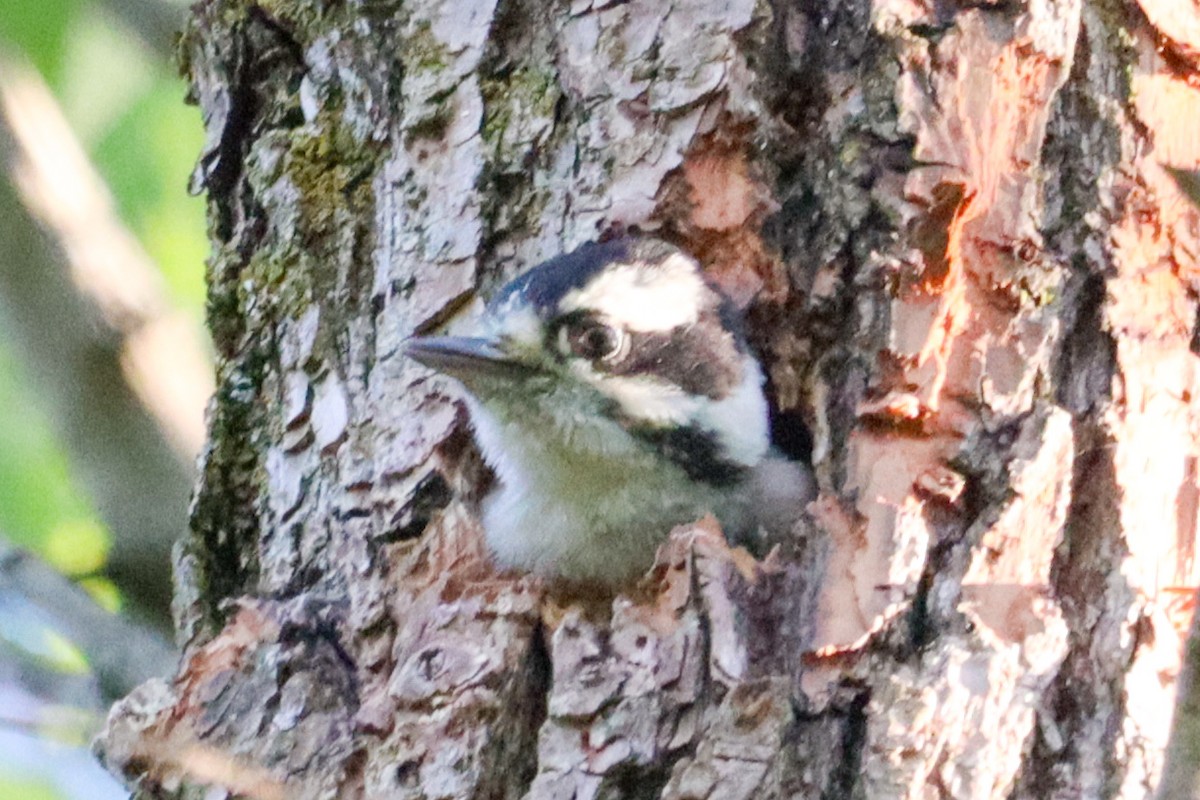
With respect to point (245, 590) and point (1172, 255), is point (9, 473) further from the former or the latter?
point (1172, 255)

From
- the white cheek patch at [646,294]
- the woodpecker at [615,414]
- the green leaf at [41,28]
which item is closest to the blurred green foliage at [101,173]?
the green leaf at [41,28]

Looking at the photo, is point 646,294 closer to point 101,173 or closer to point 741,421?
point 741,421

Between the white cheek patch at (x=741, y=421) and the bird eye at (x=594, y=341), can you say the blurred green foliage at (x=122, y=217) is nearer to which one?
the bird eye at (x=594, y=341)

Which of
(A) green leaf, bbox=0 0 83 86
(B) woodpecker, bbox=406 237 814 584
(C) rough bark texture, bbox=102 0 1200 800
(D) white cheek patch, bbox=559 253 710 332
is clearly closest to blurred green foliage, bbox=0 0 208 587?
(A) green leaf, bbox=0 0 83 86

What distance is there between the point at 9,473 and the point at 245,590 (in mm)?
1309

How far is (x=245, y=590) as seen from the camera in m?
2.34

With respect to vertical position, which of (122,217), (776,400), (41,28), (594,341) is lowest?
(776,400)

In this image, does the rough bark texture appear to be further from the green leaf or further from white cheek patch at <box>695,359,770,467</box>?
the green leaf

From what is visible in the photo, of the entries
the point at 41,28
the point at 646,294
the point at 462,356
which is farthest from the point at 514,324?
the point at 41,28

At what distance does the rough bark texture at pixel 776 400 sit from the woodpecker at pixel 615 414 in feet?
0.20

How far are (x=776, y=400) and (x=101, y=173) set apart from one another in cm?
204

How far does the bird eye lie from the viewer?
7.23 feet

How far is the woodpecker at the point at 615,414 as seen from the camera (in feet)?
6.89

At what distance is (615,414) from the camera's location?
2240mm
